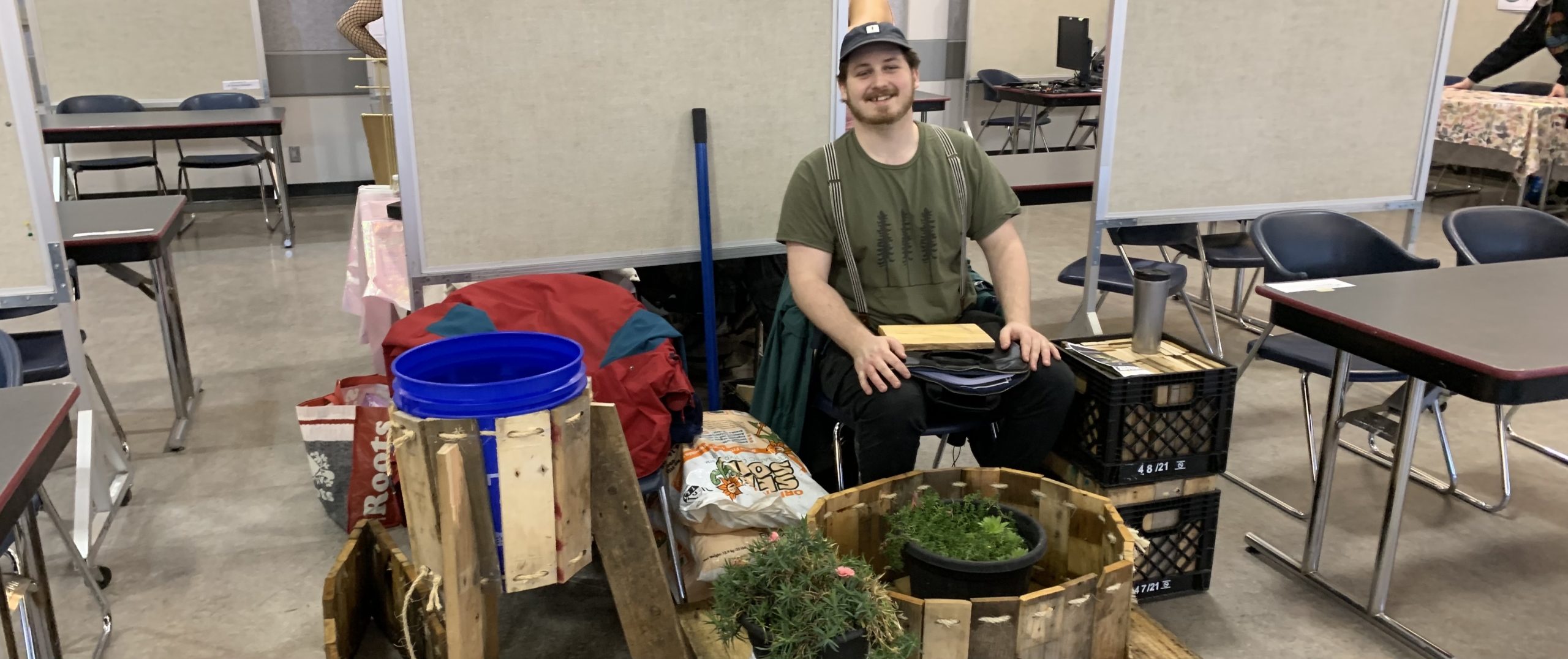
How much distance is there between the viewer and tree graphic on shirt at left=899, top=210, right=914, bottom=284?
249 centimetres

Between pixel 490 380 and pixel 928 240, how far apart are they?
3.66 feet

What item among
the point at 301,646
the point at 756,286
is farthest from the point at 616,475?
the point at 756,286

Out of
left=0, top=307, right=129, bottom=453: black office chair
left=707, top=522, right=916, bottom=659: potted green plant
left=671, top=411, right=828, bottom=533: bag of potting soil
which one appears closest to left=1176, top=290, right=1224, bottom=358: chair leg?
left=671, top=411, right=828, bottom=533: bag of potting soil

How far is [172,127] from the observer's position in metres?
5.76

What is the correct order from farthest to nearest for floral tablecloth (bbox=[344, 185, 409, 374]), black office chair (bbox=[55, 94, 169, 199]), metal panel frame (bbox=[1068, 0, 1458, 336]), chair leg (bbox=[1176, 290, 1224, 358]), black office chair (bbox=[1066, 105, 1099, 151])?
1. black office chair (bbox=[1066, 105, 1099, 151])
2. black office chair (bbox=[55, 94, 169, 199])
3. chair leg (bbox=[1176, 290, 1224, 358])
4. floral tablecloth (bbox=[344, 185, 409, 374])
5. metal panel frame (bbox=[1068, 0, 1458, 336])

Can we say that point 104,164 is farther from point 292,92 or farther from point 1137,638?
point 1137,638

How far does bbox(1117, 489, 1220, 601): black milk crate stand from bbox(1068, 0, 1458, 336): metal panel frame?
1.00 meters

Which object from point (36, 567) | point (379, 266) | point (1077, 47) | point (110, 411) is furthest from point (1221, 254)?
point (1077, 47)

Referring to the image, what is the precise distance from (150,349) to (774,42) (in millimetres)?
2997

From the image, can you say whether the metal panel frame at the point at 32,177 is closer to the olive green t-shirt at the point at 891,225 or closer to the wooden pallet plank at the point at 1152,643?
the olive green t-shirt at the point at 891,225

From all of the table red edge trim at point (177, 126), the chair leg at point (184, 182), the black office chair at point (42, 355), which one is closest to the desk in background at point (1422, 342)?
the black office chair at point (42, 355)

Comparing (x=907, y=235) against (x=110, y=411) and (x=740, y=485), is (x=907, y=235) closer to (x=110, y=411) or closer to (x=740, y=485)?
(x=740, y=485)

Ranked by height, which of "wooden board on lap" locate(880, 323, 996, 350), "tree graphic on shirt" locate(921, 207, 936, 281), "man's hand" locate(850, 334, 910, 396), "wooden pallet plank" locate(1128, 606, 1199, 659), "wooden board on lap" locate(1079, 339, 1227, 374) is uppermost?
"tree graphic on shirt" locate(921, 207, 936, 281)

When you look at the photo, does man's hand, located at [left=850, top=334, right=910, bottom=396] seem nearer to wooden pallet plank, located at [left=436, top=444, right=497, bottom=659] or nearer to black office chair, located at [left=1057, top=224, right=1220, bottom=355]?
wooden pallet plank, located at [left=436, top=444, right=497, bottom=659]
